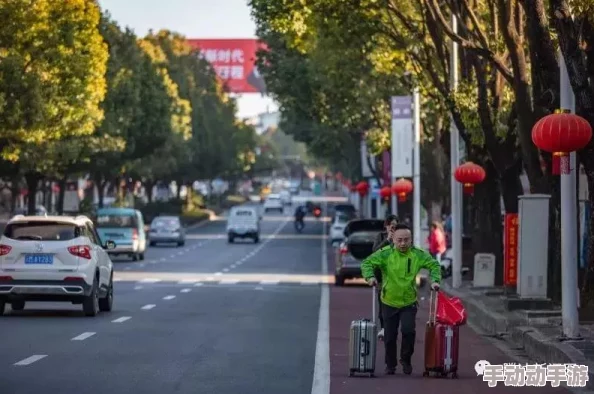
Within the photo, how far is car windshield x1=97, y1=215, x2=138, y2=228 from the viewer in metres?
59.3

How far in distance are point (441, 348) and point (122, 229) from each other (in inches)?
1688

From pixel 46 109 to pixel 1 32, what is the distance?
3799 mm

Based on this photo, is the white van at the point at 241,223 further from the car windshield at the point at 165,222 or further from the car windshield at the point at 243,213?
the car windshield at the point at 165,222

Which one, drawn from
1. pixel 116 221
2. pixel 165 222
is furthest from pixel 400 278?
pixel 165 222

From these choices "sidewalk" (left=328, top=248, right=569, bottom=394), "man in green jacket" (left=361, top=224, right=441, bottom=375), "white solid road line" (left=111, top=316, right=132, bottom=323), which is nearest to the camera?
"sidewalk" (left=328, top=248, right=569, bottom=394)

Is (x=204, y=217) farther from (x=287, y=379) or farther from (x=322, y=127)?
(x=287, y=379)

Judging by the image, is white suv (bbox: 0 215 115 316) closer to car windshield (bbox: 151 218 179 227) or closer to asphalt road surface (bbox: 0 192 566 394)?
asphalt road surface (bbox: 0 192 566 394)

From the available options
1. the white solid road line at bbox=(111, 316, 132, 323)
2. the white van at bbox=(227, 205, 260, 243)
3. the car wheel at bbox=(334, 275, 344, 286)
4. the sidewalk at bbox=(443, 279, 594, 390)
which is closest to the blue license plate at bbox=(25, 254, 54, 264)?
the white solid road line at bbox=(111, 316, 132, 323)

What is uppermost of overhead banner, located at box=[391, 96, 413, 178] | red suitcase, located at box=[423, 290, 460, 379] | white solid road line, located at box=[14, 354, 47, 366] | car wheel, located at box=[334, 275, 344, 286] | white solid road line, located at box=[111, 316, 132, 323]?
overhead banner, located at box=[391, 96, 413, 178]

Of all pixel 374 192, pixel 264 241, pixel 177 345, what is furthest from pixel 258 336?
pixel 264 241

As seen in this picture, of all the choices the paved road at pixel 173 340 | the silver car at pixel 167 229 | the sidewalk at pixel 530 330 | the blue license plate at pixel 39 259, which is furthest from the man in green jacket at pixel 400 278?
the silver car at pixel 167 229

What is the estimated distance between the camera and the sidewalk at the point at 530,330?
1786 cm

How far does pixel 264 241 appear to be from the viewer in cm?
9175

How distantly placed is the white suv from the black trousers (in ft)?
33.6
